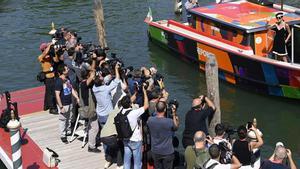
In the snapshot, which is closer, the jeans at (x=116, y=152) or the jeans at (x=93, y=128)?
the jeans at (x=116, y=152)

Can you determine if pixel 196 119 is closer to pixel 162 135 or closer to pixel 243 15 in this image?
pixel 162 135

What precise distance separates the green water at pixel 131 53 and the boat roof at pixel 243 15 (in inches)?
83.4

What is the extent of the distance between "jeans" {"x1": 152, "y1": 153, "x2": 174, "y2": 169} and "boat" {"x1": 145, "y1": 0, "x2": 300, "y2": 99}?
683cm

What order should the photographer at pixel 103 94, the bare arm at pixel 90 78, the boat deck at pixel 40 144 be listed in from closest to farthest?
the photographer at pixel 103 94, the bare arm at pixel 90 78, the boat deck at pixel 40 144

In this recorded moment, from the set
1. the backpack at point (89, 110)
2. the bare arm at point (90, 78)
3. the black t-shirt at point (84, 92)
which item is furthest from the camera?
the black t-shirt at point (84, 92)

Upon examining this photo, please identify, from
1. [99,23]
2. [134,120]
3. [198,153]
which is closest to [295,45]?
[99,23]

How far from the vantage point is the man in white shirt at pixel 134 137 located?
9.48 meters

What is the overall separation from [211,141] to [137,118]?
1403mm

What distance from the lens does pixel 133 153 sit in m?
9.90

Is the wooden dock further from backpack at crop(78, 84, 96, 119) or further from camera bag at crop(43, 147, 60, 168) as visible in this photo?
backpack at crop(78, 84, 96, 119)

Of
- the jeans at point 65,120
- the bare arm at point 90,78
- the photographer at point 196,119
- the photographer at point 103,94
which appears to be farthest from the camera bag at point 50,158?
the photographer at point 196,119

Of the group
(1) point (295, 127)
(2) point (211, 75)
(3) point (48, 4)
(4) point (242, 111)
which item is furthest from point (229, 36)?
(3) point (48, 4)

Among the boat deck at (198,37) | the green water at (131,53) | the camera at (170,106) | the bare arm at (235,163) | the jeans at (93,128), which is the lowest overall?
the green water at (131,53)

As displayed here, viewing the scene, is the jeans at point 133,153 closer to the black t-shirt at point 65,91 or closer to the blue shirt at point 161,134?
the blue shirt at point 161,134
